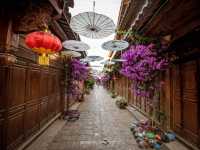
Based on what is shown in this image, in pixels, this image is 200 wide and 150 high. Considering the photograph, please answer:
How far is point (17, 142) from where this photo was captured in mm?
4008

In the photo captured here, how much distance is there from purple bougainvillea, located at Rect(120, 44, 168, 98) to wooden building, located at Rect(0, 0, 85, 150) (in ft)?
8.51

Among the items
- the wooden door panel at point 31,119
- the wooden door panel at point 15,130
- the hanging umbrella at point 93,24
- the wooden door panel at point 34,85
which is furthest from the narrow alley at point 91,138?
the hanging umbrella at point 93,24

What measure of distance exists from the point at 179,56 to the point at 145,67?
3.27 ft

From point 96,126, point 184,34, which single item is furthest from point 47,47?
point 96,126

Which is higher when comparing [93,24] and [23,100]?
[93,24]

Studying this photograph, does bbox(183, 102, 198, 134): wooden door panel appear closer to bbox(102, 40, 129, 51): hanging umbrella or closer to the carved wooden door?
the carved wooden door

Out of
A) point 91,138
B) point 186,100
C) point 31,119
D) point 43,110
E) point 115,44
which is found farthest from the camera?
point 115,44

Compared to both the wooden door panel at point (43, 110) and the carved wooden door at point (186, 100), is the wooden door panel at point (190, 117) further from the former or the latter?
the wooden door panel at point (43, 110)

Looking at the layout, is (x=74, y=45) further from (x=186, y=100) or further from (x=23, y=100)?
(x=186, y=100)

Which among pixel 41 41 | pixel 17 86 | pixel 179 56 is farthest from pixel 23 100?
pixel 179 56

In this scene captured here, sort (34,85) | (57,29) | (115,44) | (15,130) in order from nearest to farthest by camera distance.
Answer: (15,130), (34,85), (57,29), (115,44)

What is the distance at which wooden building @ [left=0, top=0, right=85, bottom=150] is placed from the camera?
9.77 feet

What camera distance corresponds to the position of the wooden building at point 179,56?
388 centimetres

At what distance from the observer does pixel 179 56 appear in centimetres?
480
